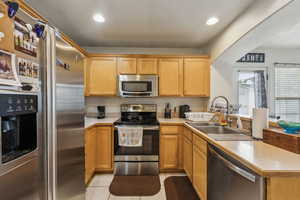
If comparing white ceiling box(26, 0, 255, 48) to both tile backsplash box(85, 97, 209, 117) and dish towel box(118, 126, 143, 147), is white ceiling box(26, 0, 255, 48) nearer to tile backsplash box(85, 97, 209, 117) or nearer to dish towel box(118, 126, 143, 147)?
tile backsplash box(85, 97, 209, 117)

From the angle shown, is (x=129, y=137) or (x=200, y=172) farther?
(x=129, y=137)

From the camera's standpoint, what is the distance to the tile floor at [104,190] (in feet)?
7.57

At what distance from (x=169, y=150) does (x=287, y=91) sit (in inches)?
122

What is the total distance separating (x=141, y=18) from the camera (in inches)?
97.5

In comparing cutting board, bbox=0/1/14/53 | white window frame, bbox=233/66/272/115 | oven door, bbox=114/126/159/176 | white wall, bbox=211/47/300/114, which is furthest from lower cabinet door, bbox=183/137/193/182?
cutting board, bbox=0/1/14/53

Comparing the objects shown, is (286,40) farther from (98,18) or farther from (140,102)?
(98,18)

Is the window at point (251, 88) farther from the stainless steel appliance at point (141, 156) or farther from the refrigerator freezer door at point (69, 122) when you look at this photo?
the refrigerator freezer door at point (69, 122)

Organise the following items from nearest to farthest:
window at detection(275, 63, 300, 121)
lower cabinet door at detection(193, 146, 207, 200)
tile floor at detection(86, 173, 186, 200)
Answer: lower cabinet door at detection(193, 146, 207, 200)
tile floor at detection(86, 173, 186, 200)
window at detection(275, 63, 300, 121)

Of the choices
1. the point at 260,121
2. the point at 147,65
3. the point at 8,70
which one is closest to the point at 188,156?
the point at 260,121

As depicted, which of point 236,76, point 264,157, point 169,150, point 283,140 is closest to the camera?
point 264,157

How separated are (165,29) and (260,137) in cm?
205

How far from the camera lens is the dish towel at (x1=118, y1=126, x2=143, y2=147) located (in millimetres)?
2918

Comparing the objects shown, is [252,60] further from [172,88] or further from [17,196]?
[17,196]

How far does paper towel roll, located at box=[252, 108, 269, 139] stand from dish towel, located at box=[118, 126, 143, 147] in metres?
1.73
